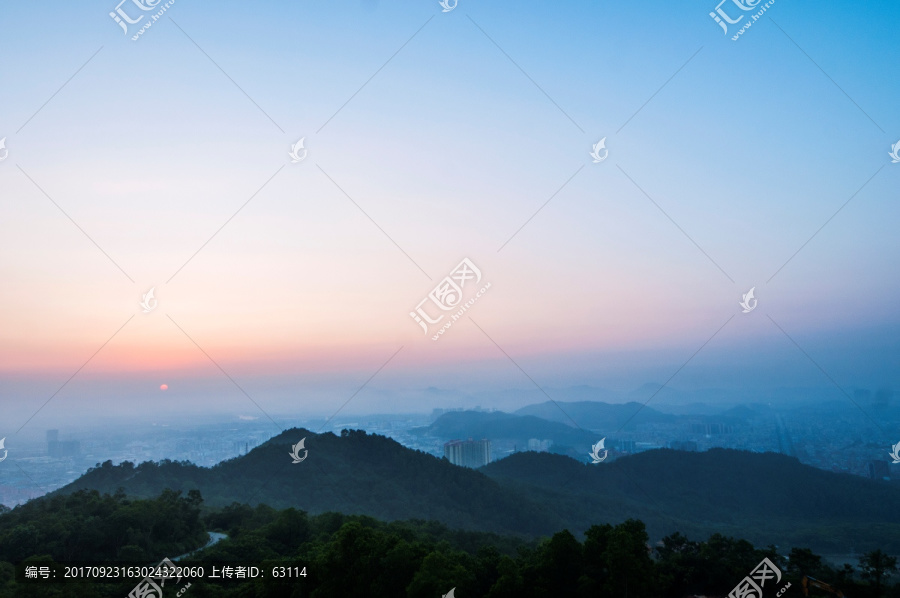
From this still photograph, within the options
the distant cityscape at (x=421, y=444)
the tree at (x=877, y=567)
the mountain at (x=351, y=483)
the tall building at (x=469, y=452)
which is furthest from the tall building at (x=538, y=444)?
the tree at (x=877, y=567)

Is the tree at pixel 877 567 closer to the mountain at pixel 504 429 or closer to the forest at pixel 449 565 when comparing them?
the forest at pixel 449 565

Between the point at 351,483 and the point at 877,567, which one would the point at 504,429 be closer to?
the point at 351,483

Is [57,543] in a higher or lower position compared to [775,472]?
lower

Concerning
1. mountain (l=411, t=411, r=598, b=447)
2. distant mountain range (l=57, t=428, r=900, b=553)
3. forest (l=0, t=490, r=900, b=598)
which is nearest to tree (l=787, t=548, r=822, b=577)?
forest (l=0, t=490, r=900, b=598)

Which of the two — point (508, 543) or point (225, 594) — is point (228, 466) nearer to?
point (508, 543)

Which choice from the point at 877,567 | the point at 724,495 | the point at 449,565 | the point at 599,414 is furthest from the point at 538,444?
the point at 449,565

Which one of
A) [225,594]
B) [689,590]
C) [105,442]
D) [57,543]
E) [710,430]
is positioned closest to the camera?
[689,590]

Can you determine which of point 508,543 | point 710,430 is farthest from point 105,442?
point 710,430
